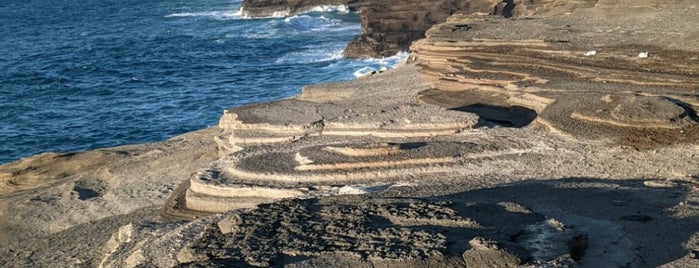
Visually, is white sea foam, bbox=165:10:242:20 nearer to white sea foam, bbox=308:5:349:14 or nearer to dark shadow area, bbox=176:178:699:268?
white sea foam, bbox=308:5:349:14

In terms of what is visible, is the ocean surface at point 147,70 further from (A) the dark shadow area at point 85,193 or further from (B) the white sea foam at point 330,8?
(A) the dark shadow area at point 85,193

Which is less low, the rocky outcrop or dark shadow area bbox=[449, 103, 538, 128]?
dark shadow area bbox=[449, 103, 538, 128]

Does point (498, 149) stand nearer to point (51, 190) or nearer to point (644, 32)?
point (644, 32)

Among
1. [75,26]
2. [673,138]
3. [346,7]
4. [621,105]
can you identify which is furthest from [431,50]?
[75,26]

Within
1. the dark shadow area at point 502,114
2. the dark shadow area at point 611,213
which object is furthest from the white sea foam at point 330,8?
the dark shadow area at point 611,213

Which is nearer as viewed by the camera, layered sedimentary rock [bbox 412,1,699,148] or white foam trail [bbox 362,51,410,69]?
layered sedimentary rock [bbox 412,1,699,148]

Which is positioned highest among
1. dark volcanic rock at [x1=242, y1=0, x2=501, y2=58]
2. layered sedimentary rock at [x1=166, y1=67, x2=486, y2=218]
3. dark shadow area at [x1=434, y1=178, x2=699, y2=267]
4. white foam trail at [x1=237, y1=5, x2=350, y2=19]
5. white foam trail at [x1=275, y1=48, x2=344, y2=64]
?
dark shadow area at [x1=434, y1=178, x2=699, y2=267]

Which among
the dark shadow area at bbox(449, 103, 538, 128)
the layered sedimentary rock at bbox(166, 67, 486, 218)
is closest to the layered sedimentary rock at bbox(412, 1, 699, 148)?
the dark shadow area at bbox(449, 103, 538, 128)
